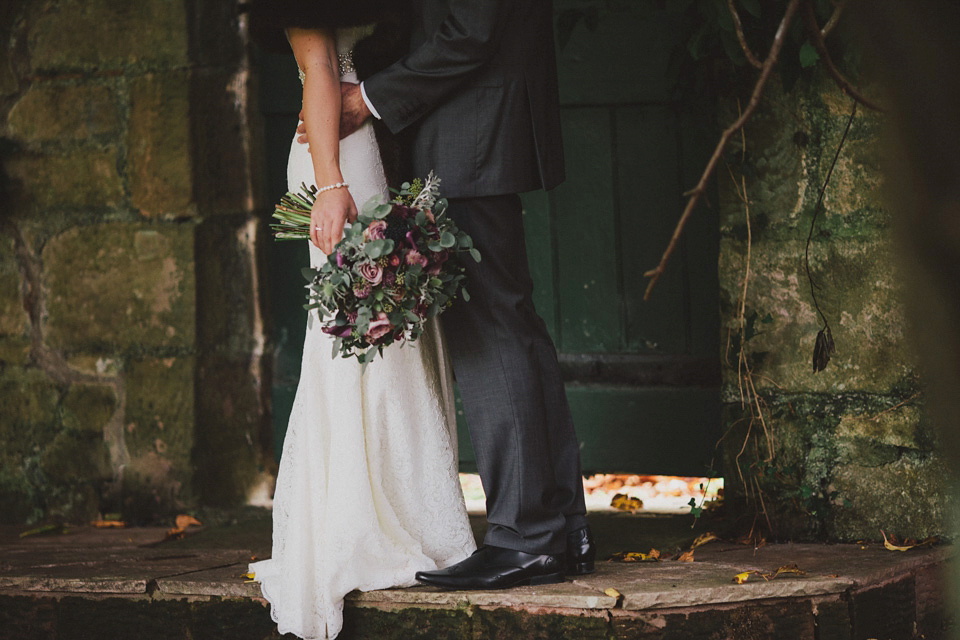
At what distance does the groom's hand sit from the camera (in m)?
2.34

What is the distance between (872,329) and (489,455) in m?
1.14

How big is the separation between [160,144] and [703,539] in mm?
2118

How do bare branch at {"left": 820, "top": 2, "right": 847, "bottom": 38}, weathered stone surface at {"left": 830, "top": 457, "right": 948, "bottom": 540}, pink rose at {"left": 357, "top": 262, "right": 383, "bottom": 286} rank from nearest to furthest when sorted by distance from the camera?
1. bare branch at {"left": 820, "top": 2, "right": 847, "bottom": 38}
2. pink rose at {"left": 357, "top": 262, "right": 383, "bottom": 286}
3. weathered stone surface at {"left": 830, "top": 457, "right": 948, "bottom": 540}

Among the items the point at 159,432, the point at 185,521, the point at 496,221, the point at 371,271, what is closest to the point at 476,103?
the point at 496,221

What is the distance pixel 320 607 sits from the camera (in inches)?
92.0

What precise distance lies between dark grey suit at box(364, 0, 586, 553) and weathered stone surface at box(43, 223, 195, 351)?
1313 mm

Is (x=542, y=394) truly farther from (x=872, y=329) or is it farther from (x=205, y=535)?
(x=205, y=535)

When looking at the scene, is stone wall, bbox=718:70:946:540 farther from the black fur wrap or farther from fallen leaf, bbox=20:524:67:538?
fallen leaf, bbox=20:524:67:538

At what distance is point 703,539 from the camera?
290cm

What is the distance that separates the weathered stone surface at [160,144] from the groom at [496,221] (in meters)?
1.18

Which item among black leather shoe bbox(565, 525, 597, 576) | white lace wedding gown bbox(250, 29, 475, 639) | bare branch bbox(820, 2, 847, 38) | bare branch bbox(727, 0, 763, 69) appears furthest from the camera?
black leather shoe bbox(565, 525, 597, 576)

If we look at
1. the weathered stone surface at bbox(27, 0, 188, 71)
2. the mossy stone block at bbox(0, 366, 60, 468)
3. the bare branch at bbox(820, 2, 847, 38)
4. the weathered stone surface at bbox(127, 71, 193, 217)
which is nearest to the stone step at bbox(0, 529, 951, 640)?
the mossy stone block at bbox(0, 366, 60, 468)

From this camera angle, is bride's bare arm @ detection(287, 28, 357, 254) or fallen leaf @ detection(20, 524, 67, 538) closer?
bride's bare arm @ detection(287, 28, 357, 254)

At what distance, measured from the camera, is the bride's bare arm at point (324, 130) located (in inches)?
89.7
